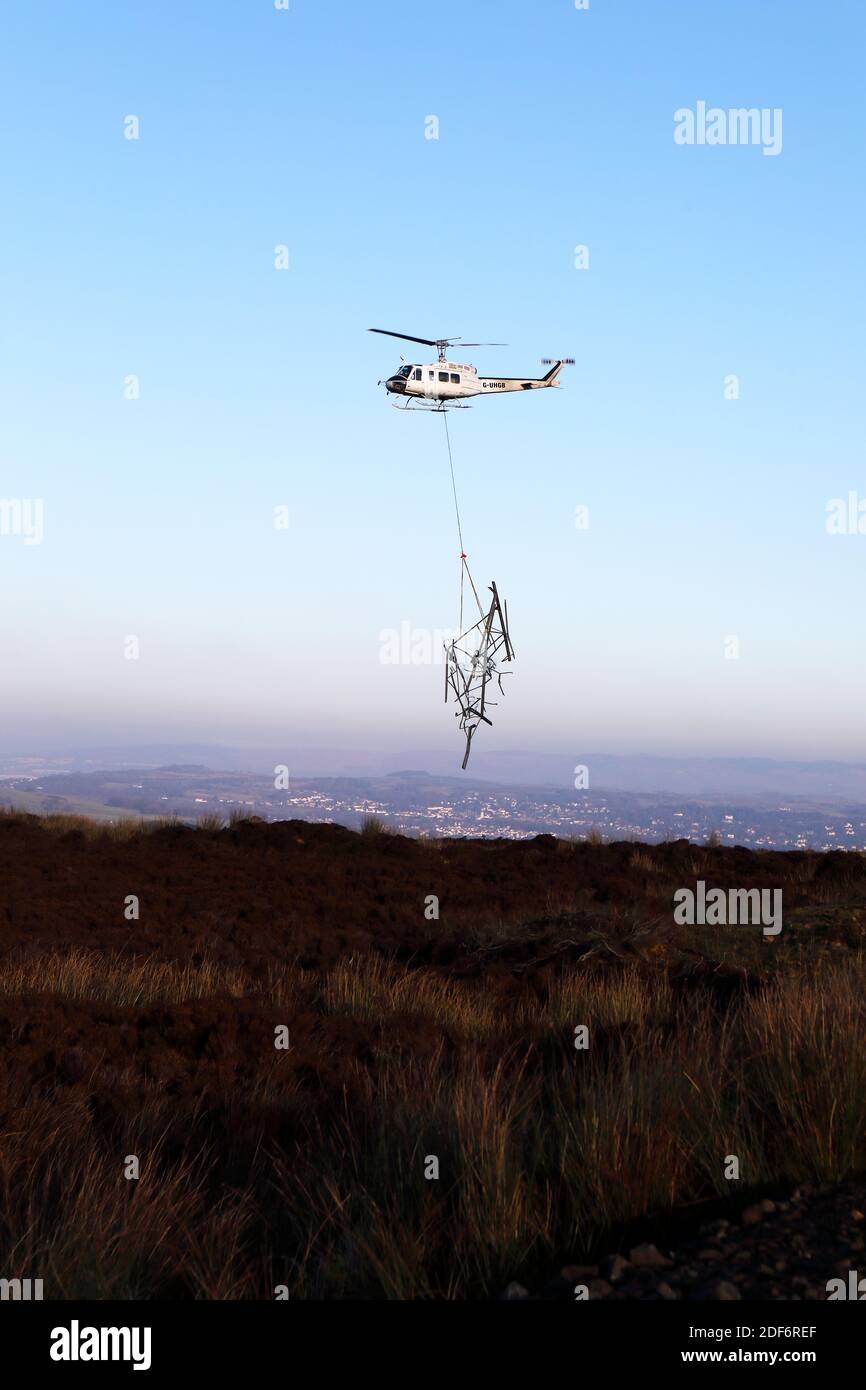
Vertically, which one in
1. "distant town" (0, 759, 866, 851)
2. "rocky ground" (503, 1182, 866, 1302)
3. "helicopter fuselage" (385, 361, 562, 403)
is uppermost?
"helicopter fuselage" (385, 361, 562, 403)

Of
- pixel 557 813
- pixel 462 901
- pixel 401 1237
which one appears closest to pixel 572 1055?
pixel 401 1237

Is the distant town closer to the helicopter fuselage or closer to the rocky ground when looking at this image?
the helicopter fuselage

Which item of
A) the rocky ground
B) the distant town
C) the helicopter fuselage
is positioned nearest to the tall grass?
the rocky ground
